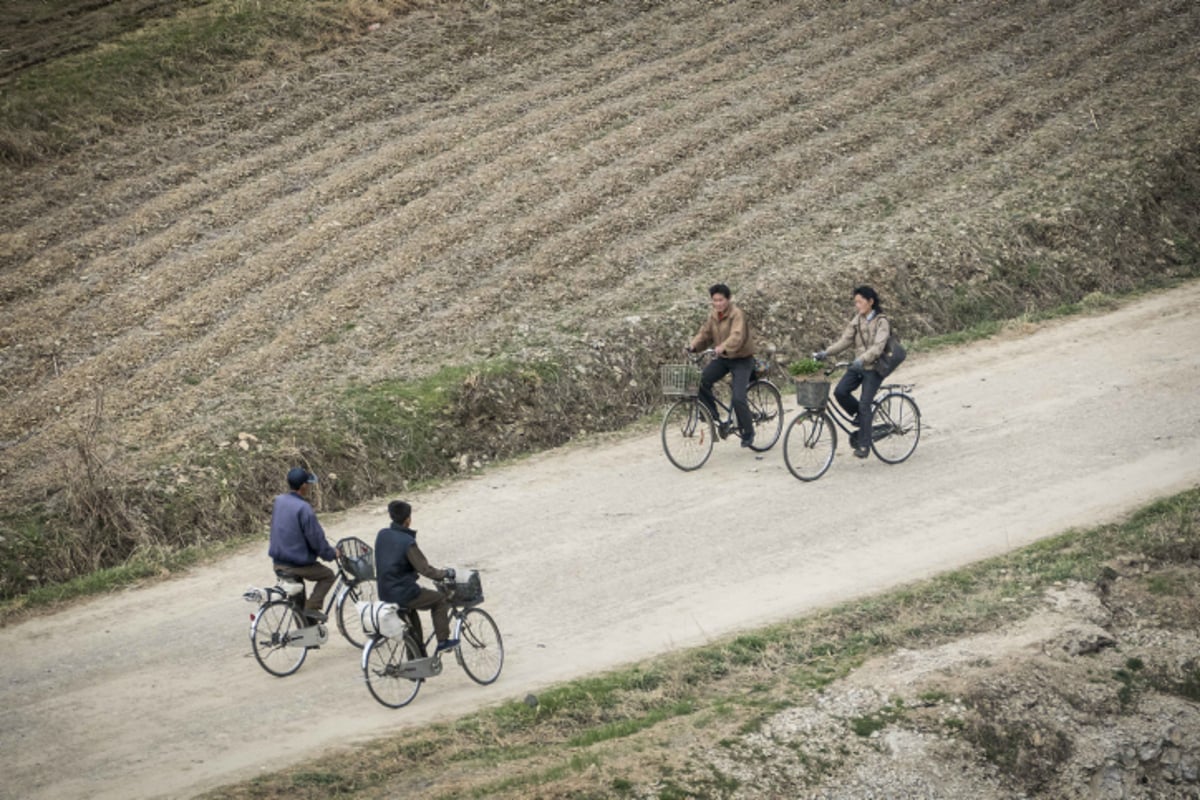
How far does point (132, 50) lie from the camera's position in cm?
2941

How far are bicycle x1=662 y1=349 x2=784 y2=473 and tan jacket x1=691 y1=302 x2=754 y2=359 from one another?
0.20m

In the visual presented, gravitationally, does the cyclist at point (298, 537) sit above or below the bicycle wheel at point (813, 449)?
above

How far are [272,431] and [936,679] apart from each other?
355 inches

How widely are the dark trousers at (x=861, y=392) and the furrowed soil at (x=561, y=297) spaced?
723 millimetres

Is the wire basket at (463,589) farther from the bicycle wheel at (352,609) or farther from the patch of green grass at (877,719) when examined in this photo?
the patch of green grass at (877,719)

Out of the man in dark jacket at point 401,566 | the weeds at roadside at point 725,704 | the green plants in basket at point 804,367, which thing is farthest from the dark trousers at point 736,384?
the man in dark jacket at point 401,566

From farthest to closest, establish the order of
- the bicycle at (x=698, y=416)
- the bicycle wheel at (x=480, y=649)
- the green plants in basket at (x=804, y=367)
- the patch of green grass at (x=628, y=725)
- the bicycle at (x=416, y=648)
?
the bicycle at (x=698, y=416), the green plants in basket at (x=804, y=367), the bicycle wheel at (x=480, y=649), the bicycle at (x=416, y=648), the patch of green grass at (x=628, y=725)

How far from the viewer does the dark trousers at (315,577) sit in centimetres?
1149

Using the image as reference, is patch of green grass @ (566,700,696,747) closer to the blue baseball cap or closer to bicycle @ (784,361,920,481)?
the blue baseball cap

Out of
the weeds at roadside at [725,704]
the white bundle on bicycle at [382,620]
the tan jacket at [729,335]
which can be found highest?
the tan jacket at [729,335]

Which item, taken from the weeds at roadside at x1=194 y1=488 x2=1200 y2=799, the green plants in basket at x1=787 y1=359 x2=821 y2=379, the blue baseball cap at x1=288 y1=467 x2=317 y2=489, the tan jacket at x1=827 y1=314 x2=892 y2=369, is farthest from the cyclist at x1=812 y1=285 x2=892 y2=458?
the blue baseball cap at x1=288 y1=467 x2=317 y2=489

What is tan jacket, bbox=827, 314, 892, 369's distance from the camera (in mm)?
15000

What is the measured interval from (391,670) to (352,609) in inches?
75.8

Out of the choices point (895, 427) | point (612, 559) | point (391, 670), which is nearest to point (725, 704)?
point (391, 670)
